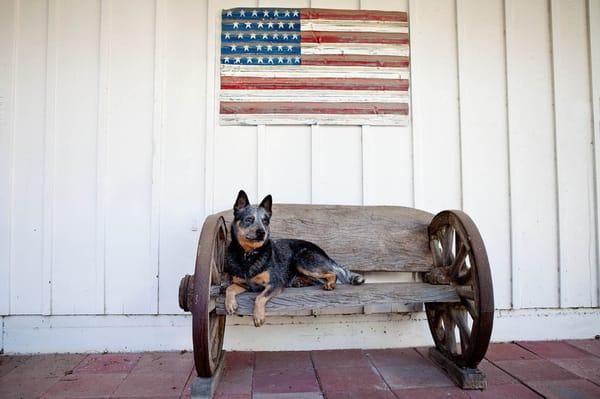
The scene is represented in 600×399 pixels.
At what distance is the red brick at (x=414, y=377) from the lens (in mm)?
2496

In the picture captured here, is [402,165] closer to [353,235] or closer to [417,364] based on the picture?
[353,235]

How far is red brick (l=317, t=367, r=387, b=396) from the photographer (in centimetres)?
245

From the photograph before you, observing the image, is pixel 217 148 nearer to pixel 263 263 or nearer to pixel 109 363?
pixel 263 263

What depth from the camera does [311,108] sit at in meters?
3.29

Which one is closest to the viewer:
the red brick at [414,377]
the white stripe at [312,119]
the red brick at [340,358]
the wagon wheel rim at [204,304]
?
the wagon wheel rim at [204,304]

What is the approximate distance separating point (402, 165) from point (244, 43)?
1708 millimetres

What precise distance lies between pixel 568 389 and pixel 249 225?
2242mm

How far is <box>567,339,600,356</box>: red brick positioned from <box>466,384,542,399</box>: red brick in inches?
43.0

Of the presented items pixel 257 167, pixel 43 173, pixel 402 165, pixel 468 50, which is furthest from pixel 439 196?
pixel 43 173

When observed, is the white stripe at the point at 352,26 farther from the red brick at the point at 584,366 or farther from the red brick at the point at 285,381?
the red brick at the point at 584,366

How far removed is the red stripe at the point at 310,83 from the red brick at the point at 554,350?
94.3 inches

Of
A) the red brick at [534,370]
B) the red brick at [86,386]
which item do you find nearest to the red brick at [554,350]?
the red brick at [534,370]

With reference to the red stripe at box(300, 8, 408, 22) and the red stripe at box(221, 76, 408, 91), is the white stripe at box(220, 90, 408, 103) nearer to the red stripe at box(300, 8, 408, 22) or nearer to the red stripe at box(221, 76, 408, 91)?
the red stripe at box(221, 76, 408, 91)

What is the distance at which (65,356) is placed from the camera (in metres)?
3.02
